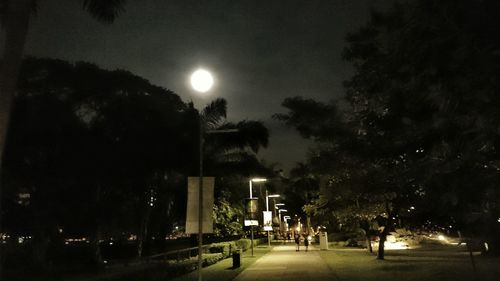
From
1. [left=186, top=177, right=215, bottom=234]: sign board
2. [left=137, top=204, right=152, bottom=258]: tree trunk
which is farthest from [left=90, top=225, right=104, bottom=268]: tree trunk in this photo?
[left=186, top=177, right=215, bottom=234]: sign board

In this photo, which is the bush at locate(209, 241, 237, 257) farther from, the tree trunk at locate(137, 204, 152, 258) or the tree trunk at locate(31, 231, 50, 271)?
the tree trunk at locate(31, 231, 50, 271)

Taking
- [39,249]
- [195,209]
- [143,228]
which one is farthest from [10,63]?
[143,228]

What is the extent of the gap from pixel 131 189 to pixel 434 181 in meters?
26.5

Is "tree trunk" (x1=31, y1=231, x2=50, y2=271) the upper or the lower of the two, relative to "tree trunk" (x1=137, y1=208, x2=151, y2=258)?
lower

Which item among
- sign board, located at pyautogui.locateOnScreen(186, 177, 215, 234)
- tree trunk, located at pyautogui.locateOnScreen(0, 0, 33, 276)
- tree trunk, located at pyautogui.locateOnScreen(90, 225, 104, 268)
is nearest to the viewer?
tree trunk, located at pyautogui.locateOnScreen(0, 0, 33, 276)

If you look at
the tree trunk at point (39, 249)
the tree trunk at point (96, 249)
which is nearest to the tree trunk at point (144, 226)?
the tree trunk at point (96, 249)

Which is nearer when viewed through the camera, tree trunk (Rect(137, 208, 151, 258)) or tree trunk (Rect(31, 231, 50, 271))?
tree trunk (Rect(31, 231, 50, 271))

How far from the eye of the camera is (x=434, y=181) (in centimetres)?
629

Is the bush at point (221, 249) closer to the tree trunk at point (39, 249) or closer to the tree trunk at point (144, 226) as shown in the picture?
the tree trunk at point (144, 226)

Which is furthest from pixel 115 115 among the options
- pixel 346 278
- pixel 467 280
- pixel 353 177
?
pixel 467 280

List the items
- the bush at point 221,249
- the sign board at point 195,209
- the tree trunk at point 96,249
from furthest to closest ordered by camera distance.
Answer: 1. the bush at point 221,249
2. the tree trunk at point 96,249
3. the sign board at point 195,209

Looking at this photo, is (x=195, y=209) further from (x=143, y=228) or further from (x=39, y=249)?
(x=143, y=228)

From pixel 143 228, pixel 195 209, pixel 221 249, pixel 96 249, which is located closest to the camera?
pixel 195 209

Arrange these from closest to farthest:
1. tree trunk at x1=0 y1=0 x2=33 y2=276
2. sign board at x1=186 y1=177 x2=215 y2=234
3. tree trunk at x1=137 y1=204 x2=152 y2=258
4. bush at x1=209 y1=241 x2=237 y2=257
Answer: tree trunk at x1=0 y1=0 x2=33 y2=276 → sign board at x1=186 y1=177 x2=215 y2=234 → tree trunk at x1=137 y1=204 x2=152 y2=258 → bush at x1=209 y1=241 x2=237 y2=257
